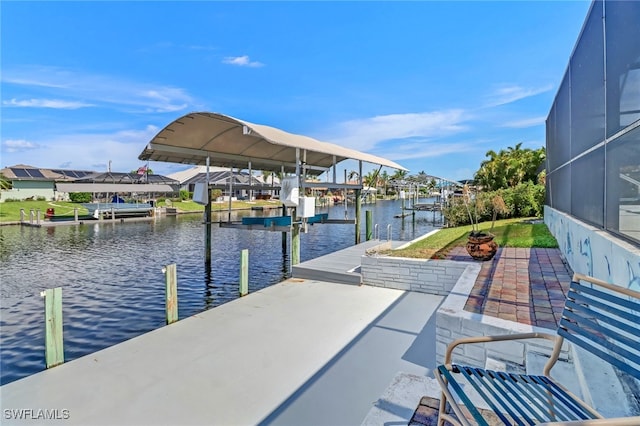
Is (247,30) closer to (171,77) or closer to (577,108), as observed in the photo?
(171,77)

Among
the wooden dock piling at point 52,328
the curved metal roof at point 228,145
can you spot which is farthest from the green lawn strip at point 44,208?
the wooden dock piling at point 52,328

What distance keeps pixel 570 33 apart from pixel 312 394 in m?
8.48

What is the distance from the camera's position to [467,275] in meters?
5.33

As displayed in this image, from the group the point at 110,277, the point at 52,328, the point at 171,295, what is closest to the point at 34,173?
the point at 110,277

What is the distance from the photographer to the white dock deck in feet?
10.4

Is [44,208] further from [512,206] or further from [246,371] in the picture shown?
[512,206]

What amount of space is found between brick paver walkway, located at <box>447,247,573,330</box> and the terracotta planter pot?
178 mm

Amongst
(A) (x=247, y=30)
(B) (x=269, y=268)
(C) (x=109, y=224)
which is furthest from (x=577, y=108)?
(C) (x=109, y=224)

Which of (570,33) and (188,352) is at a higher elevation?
(570,33)

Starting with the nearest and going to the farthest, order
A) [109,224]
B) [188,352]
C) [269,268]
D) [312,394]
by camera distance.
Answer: [312,394], [188,352], [269,268], [109,224]

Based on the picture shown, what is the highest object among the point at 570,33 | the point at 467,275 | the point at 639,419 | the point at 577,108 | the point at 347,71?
the point at 347,71

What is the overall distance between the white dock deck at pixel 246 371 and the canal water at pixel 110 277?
178 centimetres

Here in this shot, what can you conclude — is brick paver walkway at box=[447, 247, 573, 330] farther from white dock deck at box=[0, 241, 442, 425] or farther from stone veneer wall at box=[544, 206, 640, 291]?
white dock deck at box=[0, 241, 442, 425]

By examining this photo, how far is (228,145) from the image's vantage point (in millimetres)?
10266
